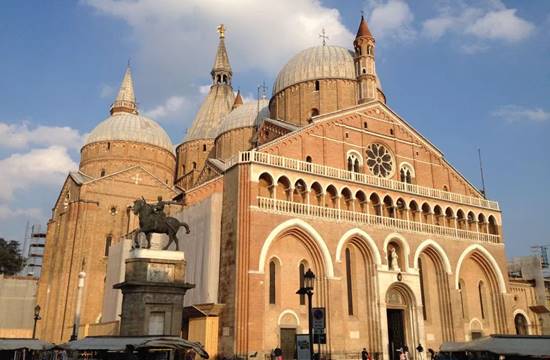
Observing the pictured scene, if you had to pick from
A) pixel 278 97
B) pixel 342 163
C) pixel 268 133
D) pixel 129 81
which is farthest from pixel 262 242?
pixel 129 81

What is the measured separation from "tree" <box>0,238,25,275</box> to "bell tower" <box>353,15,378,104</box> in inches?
1708

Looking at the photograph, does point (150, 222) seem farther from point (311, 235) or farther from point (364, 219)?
point (364, 219)

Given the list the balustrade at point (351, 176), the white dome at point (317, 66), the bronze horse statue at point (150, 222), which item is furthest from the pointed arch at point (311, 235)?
the white dome at point (317, 66)

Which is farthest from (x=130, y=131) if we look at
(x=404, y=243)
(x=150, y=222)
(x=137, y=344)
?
(x=137, y=344)

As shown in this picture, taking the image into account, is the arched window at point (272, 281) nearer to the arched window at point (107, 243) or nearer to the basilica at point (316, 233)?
the basilica at point (316, 233)

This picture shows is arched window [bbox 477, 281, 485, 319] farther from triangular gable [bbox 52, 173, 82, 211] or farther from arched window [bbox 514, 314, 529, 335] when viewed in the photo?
triangular gable [bbox 52, 173, 82, 211]

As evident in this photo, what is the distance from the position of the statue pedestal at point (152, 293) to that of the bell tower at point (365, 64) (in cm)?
2179

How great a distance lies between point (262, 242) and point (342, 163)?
857cm

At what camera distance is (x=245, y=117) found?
4572 cm

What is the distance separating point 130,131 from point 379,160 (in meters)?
25.9

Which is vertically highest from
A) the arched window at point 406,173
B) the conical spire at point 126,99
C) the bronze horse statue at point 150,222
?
the conical spire at point 126,99

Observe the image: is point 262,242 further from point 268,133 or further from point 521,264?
point 521,264

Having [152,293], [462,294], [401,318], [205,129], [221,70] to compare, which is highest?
[221,70]

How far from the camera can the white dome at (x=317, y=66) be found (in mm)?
39625
